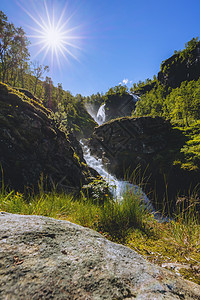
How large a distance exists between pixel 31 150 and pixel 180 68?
58363mm

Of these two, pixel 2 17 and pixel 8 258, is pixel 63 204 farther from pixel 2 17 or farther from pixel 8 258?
pixel 2 17

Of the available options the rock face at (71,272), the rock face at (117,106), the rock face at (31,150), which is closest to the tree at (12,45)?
the rock face at (31,150)

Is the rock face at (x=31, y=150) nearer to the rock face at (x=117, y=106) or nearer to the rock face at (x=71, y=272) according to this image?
the rock face at (x=71, y=272)

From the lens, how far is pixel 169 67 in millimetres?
47094

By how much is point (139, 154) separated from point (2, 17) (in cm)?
3049

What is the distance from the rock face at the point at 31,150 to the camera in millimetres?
5207

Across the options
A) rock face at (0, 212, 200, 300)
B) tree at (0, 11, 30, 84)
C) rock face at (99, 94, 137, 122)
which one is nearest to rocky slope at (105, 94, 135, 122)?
rock face at (99, 94, 137, 122)

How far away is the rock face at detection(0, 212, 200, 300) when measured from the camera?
2.13 ft

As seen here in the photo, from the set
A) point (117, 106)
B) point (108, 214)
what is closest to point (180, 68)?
point (117, 106)

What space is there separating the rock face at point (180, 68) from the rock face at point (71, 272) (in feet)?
180

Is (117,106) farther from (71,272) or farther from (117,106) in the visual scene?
(71,272)

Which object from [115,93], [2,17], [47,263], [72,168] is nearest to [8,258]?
[47,263]

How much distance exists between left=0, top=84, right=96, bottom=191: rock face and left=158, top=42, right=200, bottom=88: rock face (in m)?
51.9

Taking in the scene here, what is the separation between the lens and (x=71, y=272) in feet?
2.57
